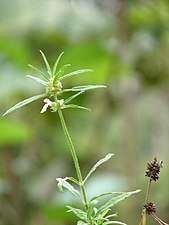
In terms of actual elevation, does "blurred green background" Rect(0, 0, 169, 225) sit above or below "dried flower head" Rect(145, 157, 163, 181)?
above

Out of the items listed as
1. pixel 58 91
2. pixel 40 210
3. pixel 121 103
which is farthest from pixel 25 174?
pixel 58 91

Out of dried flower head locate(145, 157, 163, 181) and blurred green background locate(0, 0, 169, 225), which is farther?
blurred green background locate(0, 0, 169, 225)

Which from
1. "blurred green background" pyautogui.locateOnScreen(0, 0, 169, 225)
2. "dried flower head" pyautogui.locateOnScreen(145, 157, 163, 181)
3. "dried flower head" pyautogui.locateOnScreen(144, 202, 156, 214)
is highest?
"blurred green background" pyautogui.locateOnScreen(0, 0, 169, 225)

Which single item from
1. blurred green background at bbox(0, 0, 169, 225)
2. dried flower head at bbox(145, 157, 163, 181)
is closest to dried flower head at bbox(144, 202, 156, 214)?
dried flower head at bbox(145, 157, 163, 181)

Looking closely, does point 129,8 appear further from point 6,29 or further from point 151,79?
point 6,29

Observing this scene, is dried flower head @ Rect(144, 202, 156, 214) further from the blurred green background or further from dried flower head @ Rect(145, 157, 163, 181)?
the blurred green background

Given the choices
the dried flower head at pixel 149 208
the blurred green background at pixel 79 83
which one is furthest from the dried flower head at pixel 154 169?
the blurred green background at pixel 79 83

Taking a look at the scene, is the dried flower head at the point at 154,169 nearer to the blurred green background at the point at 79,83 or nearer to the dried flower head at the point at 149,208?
the dried flower head at the point at 149,208

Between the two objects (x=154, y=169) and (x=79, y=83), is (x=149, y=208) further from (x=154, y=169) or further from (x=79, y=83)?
(x=79, y=83)

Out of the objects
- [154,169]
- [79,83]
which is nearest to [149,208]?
[154,169]
